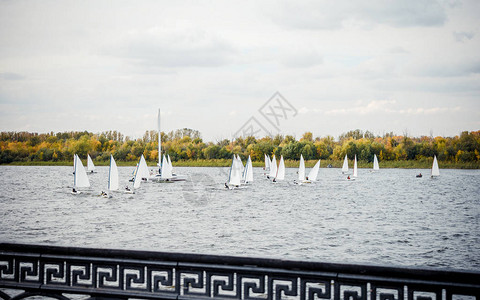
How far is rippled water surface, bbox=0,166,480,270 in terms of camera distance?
18391mm

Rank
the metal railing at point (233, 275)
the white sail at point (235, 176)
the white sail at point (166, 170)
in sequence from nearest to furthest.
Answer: the metal railing at point (233, 275) < the white sail at point (235, 176) < the white sail at point (166, 170)

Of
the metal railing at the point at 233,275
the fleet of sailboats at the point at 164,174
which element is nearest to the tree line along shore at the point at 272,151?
the fleet of sailboats at the point at 164,174

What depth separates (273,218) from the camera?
2923cm

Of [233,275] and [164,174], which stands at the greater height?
[233,275]

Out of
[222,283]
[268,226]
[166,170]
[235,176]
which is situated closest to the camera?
[222,283]

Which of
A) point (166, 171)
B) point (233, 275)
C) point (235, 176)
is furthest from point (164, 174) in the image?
point (233, 275)

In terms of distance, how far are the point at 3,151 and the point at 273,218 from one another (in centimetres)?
9864

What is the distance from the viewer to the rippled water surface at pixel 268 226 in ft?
60.3

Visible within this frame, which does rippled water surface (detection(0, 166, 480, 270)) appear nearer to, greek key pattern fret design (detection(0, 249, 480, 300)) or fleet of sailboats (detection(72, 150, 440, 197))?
fleet of sailboats (detection(72, 150, 440, 197))

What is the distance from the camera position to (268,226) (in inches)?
1007

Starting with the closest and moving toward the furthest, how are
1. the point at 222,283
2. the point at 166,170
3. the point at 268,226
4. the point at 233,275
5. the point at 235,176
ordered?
the point at 233,275, the point at 222,283, the point at 268,226, the point at 235,176, the point at 166,170

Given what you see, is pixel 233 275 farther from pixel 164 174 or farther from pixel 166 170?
pixel 164 174

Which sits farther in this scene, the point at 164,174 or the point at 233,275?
the point at 164,174

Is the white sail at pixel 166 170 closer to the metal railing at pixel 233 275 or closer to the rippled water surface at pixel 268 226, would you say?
the rippled water surface at pixel 268 226
